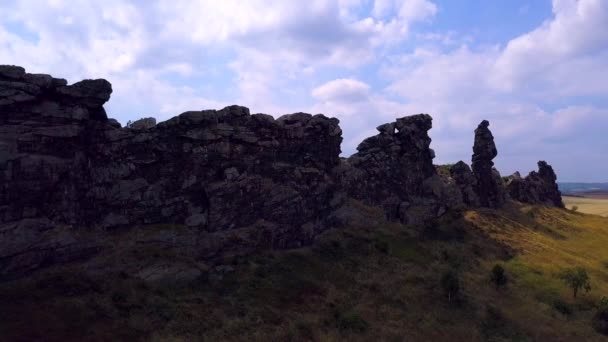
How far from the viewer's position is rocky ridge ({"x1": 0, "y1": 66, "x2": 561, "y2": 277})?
30.3 metres

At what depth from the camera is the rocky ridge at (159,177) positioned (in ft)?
99.6

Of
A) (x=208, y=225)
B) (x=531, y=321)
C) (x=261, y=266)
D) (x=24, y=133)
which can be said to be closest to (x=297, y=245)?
(x=261, y=266)

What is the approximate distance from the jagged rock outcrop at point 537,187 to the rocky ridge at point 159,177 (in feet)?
142

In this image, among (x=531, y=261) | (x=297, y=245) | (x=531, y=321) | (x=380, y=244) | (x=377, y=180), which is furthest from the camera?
(x=377, y=180)

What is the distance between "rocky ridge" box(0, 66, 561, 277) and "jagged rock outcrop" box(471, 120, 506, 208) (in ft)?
77.8

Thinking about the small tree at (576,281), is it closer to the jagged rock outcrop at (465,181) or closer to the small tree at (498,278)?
the small tree at (498,278)

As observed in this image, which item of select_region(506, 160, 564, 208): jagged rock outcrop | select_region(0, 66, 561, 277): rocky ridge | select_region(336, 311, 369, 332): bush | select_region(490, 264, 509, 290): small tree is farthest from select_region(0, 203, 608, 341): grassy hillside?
select_region(506, 160, 564, 208): jagged rock outcrop

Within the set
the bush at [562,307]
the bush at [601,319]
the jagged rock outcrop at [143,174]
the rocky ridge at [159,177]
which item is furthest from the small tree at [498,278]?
the jagged rock outcrop at [143,174]

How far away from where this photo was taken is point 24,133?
1212 inches

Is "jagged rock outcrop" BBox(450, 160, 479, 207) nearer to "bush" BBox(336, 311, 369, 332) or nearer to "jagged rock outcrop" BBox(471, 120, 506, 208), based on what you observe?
"jagged rock outcrop" BBox(471, 120, 506, 208)

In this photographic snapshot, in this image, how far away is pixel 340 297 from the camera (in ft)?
116

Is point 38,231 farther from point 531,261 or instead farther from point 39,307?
point 531,261

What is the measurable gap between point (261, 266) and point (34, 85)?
2095 centimetres

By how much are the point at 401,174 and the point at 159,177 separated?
1242 inches
